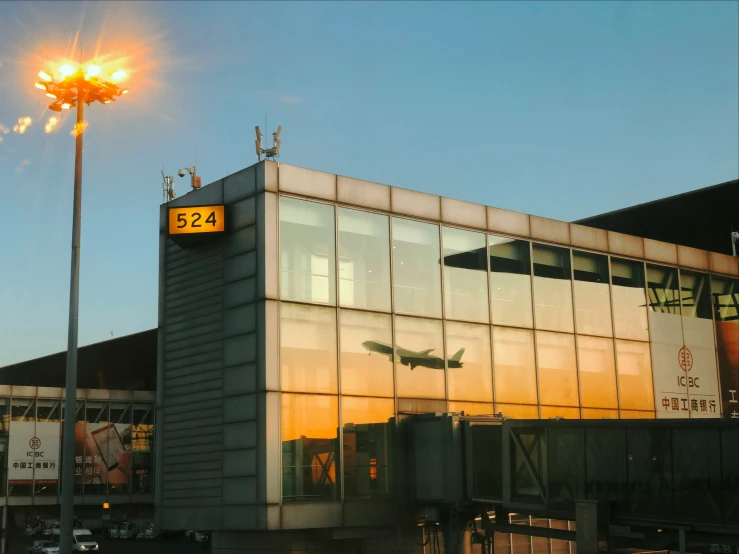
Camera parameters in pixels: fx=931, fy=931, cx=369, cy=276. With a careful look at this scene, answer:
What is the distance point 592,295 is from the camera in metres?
37.7

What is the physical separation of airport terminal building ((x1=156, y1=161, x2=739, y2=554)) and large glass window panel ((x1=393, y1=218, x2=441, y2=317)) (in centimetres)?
6

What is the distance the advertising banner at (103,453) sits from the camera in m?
79.9

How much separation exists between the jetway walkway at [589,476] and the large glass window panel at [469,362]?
2686 mm

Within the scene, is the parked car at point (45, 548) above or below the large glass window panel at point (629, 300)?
below

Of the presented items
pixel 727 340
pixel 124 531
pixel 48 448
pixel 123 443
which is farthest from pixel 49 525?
pixel 727 340

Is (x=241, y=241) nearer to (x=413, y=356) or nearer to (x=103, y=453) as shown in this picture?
(x=413, y=356)

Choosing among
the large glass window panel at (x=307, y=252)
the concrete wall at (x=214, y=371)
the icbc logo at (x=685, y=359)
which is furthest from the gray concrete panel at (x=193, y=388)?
the icbc logo at (x=685, y=359)

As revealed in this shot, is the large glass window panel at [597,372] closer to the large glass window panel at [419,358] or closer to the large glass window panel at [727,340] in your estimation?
the large glass window panel at [419,358]

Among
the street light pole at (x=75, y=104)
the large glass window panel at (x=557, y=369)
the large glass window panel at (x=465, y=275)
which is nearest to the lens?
the street light pole at (x=75, y=104)

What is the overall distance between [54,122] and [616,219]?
48629 mm

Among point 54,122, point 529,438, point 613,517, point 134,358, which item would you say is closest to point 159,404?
point 54,122

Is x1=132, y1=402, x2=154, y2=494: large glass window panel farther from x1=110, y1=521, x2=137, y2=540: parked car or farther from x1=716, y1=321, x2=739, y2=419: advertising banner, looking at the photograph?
x1=716, y1=321, x2=739, y2=419: advertising banner

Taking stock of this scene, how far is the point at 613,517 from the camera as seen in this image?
24.1 meters

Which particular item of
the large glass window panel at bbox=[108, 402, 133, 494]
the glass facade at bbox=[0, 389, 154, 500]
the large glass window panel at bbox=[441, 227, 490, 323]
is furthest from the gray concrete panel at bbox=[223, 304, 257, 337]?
the large glass window panel at bbox=[108, 402, 133, 494]
